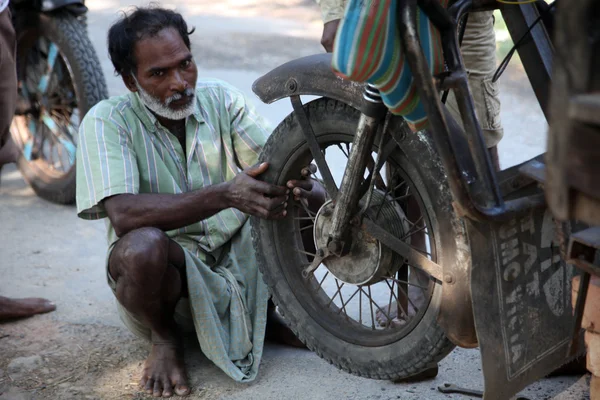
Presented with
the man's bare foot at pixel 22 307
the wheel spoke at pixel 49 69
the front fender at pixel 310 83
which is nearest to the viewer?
the front fender at pixel 310 83

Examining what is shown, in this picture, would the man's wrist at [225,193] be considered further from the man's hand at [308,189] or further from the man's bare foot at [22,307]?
the man's bare foot at [22,307]

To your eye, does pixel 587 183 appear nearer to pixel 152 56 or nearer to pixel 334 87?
pixel 334 87

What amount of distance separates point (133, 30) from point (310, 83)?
2.76 ft

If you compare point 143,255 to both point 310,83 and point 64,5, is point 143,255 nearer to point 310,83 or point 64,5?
point 310,83

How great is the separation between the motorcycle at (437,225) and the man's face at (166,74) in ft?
1.49

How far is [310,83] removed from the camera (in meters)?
2.13

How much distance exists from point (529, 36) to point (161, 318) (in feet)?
4.87

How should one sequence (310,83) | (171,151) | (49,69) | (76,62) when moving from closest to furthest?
(310,83) → (171,151) → (76,62) → (49,69)

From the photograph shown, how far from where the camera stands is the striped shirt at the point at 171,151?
2.61m

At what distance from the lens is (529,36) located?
2.05 meters

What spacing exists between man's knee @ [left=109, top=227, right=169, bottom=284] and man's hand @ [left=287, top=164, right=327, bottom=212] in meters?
0.49

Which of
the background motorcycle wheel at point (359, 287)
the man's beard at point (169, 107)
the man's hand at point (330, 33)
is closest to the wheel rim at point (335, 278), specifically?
the background motorcycle wheel at point (359, 287)

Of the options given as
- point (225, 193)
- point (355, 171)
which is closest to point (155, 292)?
point (225, 193)

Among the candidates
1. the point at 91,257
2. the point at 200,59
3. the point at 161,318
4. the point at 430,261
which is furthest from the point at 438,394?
the point at 200,59
